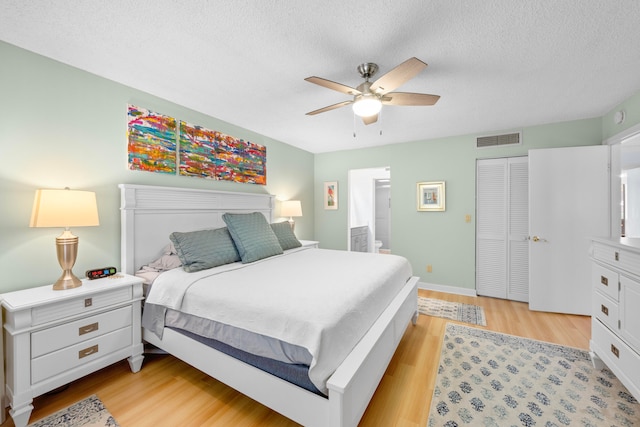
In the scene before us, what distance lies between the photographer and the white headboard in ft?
7.64

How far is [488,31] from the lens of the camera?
65.1 inches

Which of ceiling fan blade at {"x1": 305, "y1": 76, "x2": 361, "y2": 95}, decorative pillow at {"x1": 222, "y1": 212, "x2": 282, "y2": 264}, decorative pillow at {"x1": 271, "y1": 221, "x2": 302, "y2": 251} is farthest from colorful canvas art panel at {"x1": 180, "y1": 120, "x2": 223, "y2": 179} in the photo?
ceiling fan blade at {"x1": 305, "y1": 76, "x2": 361, "y2": 95}

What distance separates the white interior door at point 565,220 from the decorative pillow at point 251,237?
321cm

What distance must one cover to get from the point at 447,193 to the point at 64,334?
4.42 metres

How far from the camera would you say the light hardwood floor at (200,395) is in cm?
162

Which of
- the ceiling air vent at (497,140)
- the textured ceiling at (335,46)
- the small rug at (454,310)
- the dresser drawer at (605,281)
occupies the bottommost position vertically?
the small rug at (454,310)

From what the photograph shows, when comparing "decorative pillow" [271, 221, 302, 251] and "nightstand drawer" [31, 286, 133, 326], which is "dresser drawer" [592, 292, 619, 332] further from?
"nightstand drawer" [31, 286, 133, 326]

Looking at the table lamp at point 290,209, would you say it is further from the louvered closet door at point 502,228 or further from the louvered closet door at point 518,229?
→ the louvered closet door at point 518,229

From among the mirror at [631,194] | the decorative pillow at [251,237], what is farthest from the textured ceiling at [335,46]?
the mirror at [631,194]

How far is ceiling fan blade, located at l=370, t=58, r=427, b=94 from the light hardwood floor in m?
2.16

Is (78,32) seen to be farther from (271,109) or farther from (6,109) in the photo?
(271,109)

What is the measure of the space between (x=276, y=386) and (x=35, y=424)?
1493 mm

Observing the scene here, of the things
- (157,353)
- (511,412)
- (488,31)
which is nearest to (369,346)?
(511,412)

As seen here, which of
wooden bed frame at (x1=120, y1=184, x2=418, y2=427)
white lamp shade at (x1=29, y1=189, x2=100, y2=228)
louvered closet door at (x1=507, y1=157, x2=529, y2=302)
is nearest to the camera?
wooden bed frame at (x1=120, y1=184, x2=418, y2=427)
